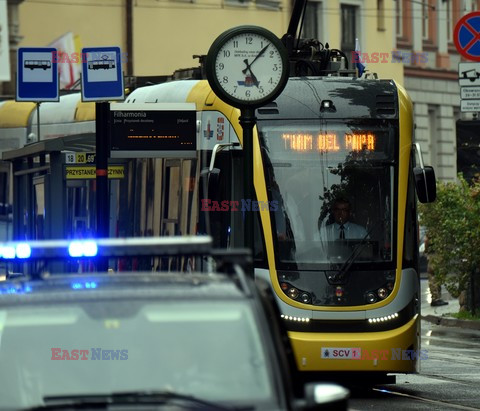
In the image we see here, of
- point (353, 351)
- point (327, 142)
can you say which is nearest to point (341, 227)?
point (327, 142)

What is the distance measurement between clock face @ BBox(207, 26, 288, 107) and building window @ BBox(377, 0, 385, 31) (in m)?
46.7

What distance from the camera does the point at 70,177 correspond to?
16.4 metres

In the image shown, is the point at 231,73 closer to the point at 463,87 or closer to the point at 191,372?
the point at 191,372

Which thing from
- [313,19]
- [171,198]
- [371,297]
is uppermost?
[313,19]

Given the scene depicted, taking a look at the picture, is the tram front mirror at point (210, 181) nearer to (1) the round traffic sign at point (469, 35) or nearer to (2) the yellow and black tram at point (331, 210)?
(2) the yellow and black tram at point (331, 210)

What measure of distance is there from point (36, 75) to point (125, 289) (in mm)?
10317

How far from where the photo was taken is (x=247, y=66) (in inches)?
515

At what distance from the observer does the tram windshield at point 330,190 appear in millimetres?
14602

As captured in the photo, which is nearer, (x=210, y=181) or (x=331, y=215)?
(x=210, y=181)

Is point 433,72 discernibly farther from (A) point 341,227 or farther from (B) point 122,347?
(B) point 122,347

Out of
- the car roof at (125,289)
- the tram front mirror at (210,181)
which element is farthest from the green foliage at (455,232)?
the car roof at (125,289)

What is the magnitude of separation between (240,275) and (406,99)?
9.00 meters

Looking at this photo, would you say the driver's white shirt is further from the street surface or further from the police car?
the police car

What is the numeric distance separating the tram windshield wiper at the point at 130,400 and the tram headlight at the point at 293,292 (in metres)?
8.56
